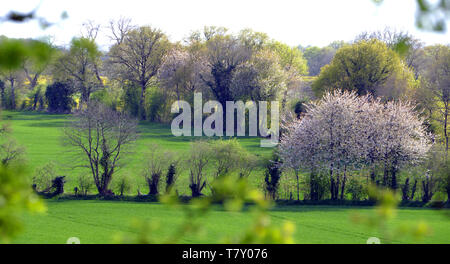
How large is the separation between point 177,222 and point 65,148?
2120 centimetres

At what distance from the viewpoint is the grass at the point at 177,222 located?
1677 centimetres

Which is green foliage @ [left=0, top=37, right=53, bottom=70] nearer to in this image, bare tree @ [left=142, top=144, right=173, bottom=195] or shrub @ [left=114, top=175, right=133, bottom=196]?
bare tree @ [left=142, top=144, right=173, bottom=195]

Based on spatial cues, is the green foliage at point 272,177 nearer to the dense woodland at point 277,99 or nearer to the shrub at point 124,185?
the dense woodland at point 277,99

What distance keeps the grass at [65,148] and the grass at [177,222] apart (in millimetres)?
2755

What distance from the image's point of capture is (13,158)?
2245 cm

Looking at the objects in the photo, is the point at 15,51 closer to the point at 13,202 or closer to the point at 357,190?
the point at 13,202

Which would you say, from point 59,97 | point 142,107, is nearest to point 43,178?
point 142,107

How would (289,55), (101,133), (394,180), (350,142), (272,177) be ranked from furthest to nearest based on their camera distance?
1. (289,55)
2. (101,133)
3. (350,142)
4. (394,180)
5. (272,177)

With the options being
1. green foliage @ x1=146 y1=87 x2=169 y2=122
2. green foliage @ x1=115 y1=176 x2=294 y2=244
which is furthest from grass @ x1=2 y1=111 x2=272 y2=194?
green foliage @ x1=115 y1=176 x2=294 y2=244

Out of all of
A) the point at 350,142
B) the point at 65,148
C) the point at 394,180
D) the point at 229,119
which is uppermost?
the point at 229,119

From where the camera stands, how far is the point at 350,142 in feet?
79.0
